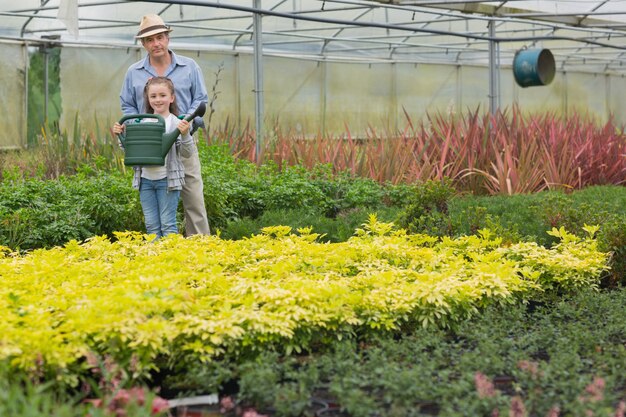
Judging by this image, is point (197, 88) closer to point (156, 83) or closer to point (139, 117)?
point (156, 83)

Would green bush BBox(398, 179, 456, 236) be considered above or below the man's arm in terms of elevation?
below

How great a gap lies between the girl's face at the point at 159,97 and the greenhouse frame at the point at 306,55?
3479mm

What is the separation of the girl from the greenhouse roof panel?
5.40m

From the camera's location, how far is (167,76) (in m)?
6.22

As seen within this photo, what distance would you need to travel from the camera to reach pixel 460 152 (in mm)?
9523

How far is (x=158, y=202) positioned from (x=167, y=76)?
800 millimetres

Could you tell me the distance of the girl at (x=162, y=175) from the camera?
6.00m

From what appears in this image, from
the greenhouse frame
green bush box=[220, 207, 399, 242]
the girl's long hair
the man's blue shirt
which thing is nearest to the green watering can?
the girl's long hair

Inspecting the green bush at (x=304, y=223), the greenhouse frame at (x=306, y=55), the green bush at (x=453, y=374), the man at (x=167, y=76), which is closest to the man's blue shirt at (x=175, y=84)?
the man at (x=167, y=76)

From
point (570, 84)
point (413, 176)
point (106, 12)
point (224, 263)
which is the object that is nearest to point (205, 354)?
point (224, 263)

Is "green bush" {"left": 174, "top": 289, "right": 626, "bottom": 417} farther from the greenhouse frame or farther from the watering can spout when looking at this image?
the greenhouse frame

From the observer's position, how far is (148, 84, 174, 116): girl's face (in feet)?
19.7

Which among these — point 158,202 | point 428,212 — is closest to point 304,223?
point 428,212

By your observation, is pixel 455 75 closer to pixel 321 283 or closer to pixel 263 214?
pixel 263 214
